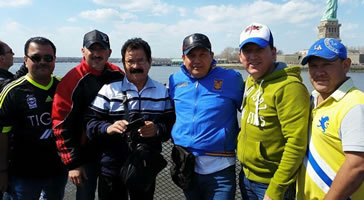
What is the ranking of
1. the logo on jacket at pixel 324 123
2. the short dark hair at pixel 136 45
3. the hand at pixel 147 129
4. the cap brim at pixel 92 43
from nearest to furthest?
the logo on jacket at pixel 324 123, the hand at pixel 147 129, the short dark hair at pixel 136 45, the cap brim at pixel 92 43

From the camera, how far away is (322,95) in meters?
2.49

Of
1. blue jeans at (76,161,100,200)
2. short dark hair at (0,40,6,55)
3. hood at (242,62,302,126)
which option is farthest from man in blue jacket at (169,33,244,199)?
short dark hair at (0,40,6,55)

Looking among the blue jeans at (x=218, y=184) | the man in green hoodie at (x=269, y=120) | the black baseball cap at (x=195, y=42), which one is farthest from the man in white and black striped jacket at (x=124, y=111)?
the man in green hoodie at (x=269, y=120)

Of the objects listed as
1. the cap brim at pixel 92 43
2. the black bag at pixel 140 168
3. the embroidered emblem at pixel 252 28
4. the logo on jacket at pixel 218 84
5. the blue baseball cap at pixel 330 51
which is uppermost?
the embroidered emblem at pixel 252 28

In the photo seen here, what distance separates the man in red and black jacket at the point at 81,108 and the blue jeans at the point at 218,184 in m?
1.32

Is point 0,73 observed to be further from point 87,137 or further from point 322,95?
point 322,95

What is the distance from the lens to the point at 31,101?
3.33 metres

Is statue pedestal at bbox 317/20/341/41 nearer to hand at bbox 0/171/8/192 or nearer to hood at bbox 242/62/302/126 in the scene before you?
hood at bbox 242/62/302/126

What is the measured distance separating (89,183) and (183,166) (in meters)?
1.25

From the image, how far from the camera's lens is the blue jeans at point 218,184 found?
3.04 m

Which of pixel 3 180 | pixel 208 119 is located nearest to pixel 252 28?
pixel 208 119

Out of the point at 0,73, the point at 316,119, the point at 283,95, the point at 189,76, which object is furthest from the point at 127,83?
the point at 0,73

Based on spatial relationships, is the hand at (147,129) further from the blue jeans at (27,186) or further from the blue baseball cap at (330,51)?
the blue baseball cap at (330,51)

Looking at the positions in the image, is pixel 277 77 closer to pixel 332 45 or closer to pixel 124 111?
pixel 332 45
